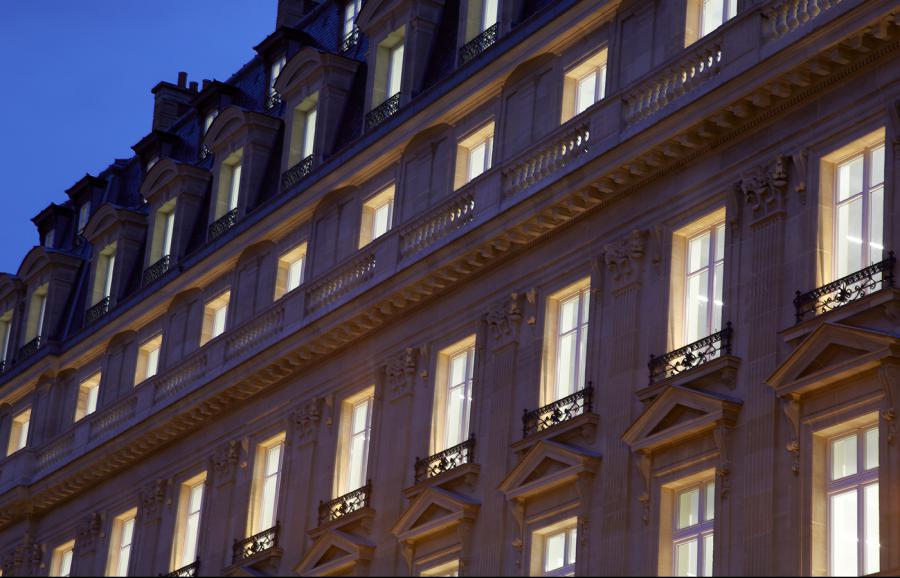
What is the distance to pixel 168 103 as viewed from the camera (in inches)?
2424

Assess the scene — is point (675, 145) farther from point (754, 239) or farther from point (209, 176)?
point (209, 176)

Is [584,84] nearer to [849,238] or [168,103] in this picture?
[849,238]

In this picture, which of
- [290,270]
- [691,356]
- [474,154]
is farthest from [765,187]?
[290,270]

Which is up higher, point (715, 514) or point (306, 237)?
point (306, 237)

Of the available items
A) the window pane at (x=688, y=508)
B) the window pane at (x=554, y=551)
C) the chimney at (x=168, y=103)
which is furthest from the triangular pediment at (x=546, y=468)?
Answer: the chimney at (x=168, y=103)

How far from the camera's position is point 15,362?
2339 inches

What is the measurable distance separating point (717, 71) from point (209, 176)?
2102cm

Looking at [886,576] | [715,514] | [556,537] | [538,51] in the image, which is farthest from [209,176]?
[886,576]

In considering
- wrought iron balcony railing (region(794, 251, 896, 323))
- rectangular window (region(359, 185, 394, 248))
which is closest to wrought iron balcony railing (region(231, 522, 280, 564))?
rectangular window (region(359, 185, 394, 248))

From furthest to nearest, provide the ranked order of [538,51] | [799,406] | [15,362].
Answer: [15,362], [538,51], [799,406]

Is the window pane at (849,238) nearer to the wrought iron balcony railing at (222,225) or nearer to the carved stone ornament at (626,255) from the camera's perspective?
the carved stone ornament at (626,255)

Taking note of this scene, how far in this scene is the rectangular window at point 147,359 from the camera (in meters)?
52.2

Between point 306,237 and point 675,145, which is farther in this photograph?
point 306,237

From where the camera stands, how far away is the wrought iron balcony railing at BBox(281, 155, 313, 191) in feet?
157
